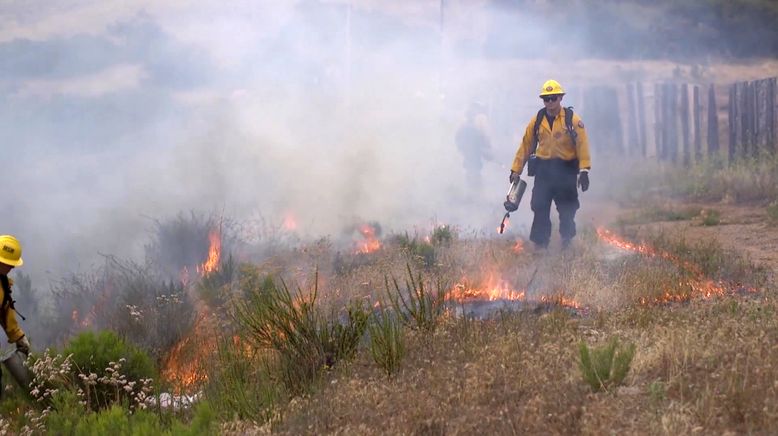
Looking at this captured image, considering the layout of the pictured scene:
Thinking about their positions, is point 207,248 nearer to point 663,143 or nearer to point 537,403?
point 537,403

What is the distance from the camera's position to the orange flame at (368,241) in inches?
441

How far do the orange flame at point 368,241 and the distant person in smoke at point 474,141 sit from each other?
3163 millimetres

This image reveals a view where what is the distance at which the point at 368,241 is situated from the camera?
473 inches

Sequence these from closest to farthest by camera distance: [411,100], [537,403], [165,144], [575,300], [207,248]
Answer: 1. [537,403]
2. [575,300]
3. [207,248]
4. [165,144]
5. [411,100]

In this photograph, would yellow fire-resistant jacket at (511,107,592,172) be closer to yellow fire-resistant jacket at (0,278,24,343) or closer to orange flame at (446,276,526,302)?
orange flame at (446,276,526,302)

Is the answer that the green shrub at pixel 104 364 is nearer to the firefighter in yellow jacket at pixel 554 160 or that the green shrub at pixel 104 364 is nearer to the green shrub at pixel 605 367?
the green shrub at pixel 605 367

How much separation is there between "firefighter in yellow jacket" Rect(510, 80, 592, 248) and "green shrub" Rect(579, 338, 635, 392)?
4705 millimetres

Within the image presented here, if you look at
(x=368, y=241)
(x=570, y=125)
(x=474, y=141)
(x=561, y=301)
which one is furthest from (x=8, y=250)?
(x=474, y=141)

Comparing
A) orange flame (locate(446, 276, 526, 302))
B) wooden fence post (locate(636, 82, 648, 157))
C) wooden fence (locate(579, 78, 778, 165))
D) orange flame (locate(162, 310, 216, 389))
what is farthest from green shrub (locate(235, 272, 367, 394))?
wooden fence post (locate(636, 82, 648, 157))

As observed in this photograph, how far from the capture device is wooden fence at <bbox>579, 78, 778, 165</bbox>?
15922 millimetres

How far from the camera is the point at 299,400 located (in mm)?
4969

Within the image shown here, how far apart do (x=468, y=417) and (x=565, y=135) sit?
563 cm

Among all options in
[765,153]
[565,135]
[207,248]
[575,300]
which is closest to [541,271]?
[575,300]

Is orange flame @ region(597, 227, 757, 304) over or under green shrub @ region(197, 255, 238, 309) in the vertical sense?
over
